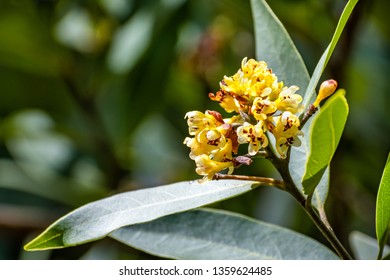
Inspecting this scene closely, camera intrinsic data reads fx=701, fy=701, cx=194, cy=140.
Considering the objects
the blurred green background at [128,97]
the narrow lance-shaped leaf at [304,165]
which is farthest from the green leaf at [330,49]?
the blurred green background at [128,97]

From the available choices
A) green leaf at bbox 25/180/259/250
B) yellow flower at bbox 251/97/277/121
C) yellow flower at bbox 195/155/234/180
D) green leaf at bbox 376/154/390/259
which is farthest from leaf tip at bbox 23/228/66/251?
green leaf at bbox 376/154/390/259

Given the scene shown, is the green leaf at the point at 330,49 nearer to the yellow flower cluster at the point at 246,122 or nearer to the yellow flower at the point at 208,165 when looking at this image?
the yellow flower cluster at the point at 246,122

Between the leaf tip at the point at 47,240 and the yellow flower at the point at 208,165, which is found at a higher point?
the yellow flower at the point at 208,165

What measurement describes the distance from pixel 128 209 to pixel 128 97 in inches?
54.0

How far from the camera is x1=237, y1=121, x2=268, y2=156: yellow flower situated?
3.34 ft

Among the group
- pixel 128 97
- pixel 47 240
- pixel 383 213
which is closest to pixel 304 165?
pixel 383 213

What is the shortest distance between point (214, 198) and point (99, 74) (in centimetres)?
136

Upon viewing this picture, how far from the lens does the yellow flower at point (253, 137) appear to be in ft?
3.34

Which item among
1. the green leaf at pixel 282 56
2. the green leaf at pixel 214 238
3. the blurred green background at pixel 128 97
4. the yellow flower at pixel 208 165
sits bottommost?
the green leaf at pixel 214 238

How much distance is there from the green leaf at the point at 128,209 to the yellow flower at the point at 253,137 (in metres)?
0.09

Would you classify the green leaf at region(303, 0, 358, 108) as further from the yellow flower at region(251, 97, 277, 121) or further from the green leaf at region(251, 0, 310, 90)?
the green leaf at region(251, 0, 310, 90)

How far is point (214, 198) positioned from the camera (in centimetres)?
112

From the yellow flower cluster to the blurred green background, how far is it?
114 centimetres

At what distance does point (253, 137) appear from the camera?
1022mm
